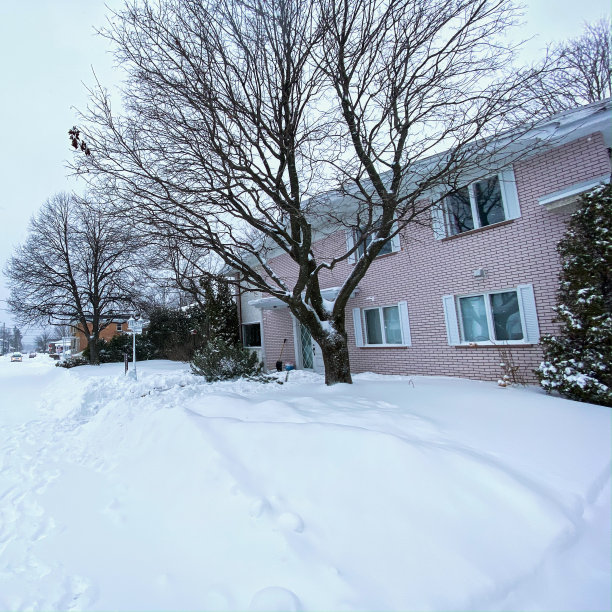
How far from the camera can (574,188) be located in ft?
20.3

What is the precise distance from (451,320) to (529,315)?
177 cm

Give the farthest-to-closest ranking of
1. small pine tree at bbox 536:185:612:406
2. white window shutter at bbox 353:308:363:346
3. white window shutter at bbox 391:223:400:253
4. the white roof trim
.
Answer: white window shutter at bbox 353:308:363:346 → white window shutter at bbox 391:223:400:253 → the white roof trim → small pine tree at bbox 536:185:612:406

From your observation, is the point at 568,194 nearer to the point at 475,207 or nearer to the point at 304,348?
the point at 475,207

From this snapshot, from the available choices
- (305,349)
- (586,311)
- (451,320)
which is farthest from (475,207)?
(305,349)

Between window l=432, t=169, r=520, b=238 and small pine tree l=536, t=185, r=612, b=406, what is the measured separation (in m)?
1.90

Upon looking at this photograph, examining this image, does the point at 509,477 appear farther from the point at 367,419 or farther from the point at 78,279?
the point at 78,279

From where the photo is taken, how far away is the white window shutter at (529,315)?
7.25 m

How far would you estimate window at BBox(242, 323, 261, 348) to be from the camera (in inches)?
644

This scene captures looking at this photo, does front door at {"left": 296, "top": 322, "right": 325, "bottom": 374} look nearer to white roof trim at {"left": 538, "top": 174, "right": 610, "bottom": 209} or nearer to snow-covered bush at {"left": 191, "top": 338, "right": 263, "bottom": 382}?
snow-covered bush at {"left": 191, "top": 338, "right": 263, "bottom": 382}

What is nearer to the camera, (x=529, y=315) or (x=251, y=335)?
(x=529, y=315)

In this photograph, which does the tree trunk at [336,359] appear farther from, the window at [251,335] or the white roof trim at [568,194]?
the window at [251,335]

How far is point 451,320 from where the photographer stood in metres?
8.66

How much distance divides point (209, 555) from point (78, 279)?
920 inches

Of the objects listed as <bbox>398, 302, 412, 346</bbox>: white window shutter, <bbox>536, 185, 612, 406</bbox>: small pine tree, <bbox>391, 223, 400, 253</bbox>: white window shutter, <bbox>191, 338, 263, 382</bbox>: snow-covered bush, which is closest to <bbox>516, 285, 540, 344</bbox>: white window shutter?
<bbox>536, 185, 612, 406</bbox>: small pine tree
